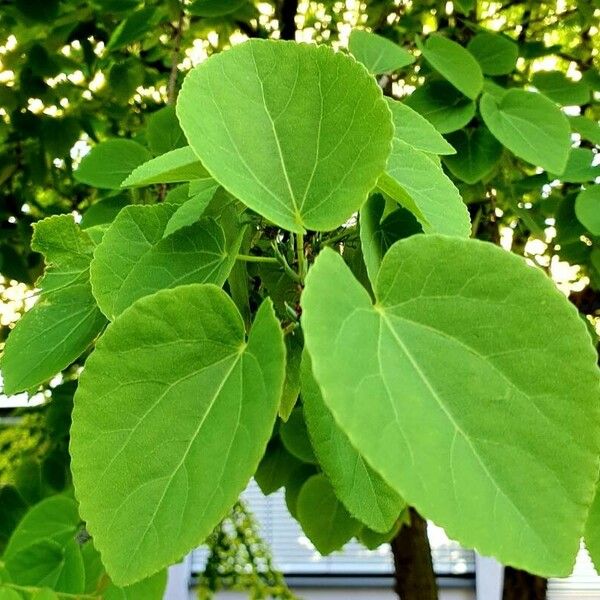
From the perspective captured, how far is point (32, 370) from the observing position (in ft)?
0.96

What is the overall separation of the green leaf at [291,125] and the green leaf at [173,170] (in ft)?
0.06

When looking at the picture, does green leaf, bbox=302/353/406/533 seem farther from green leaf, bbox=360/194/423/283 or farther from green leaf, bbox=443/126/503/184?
green leaf, bbox=443/126/503/184

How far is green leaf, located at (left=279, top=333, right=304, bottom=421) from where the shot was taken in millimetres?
248

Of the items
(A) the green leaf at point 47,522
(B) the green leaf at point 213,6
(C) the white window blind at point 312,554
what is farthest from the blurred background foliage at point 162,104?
(C) the white window blind at point 312,554

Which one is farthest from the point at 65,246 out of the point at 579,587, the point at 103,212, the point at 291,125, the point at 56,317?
the point at 579,587

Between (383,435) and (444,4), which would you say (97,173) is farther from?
(444,4)

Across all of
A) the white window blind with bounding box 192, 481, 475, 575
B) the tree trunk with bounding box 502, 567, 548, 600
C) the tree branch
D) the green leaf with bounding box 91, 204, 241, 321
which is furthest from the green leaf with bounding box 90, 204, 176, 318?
the white window blind with bounding box 192, 481, 475, 575

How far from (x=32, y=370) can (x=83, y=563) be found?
0.13 meters

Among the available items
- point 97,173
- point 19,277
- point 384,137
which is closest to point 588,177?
point 97,173

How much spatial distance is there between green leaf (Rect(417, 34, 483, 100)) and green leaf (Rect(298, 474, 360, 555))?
1.01 ft

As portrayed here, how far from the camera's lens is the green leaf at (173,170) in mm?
225

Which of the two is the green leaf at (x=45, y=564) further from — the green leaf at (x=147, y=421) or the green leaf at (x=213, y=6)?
the green leaf at (x=213, y=6)

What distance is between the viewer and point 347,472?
235 mm

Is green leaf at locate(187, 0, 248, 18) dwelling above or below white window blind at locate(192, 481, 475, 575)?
above
